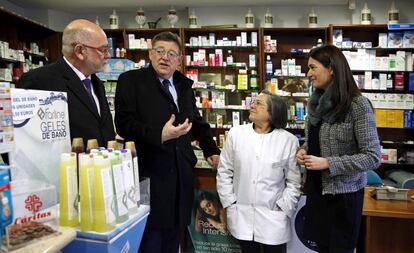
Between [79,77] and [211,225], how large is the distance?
5.22 feet

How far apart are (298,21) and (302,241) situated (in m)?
4.05

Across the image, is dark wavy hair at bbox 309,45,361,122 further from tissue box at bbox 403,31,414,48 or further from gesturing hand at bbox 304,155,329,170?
tissue box at bbox 403,31,414,48

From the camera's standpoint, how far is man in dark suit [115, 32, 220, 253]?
6.63 feet

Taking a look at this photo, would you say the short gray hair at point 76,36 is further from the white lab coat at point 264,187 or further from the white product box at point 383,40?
the white product box at point 383,40

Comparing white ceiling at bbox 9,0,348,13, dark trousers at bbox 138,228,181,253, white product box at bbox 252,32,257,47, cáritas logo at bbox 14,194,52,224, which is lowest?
dark trousers at bbox 138,228,181,253

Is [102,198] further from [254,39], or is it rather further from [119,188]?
[254,39]

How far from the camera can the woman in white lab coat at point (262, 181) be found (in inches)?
83.3

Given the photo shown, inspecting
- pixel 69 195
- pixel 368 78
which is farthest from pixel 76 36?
pixel 368 78

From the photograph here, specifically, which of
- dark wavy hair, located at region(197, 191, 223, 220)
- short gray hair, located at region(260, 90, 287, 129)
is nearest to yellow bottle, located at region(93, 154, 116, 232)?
short gray hair, located at region(260, 90, 287, 129)

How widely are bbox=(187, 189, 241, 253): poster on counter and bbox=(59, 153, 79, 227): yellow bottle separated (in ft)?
5.47

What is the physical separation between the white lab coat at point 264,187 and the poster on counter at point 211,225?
1.63 feet

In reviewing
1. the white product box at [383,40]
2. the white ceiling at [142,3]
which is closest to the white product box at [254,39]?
the white ceiling at [142,3]

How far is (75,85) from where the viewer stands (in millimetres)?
1625

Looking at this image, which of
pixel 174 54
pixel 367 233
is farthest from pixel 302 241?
pixel 174 54
